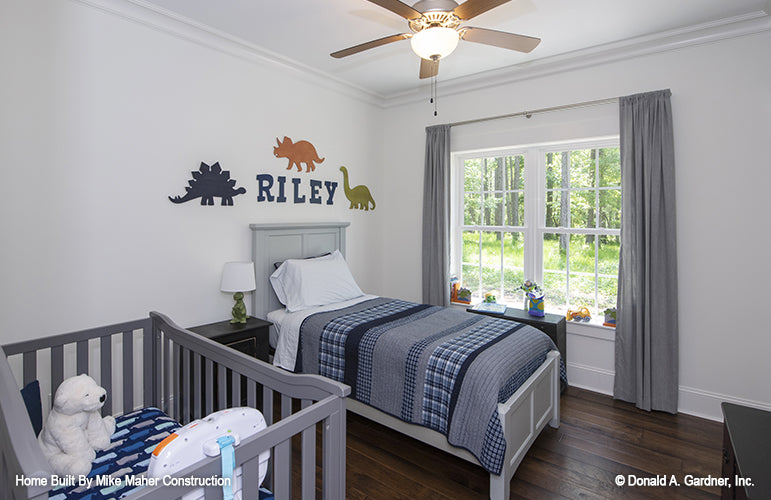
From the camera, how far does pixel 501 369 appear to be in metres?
2.08

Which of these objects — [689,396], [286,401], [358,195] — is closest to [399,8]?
[286,401]

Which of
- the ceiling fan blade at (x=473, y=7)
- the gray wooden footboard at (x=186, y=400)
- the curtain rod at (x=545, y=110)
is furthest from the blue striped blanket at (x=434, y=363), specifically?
the curtain rod at (x=545, y=110)

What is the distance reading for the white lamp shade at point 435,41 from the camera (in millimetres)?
1931

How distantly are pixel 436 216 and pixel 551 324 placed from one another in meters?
1.50

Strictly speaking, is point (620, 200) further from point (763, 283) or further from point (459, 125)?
point (459, 125)

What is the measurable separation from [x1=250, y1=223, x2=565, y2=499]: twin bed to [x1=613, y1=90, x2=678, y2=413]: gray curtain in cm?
68

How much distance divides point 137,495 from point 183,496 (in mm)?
141

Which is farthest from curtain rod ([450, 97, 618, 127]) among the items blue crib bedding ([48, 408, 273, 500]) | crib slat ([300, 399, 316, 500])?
blue crib bedding ([48, 408, 273, 500])

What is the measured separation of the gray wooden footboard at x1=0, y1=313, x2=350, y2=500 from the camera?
94cm

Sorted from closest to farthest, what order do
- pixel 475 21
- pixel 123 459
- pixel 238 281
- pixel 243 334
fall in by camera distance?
pixel 123 459, pixel 475 21, pixel 243 334, pixel 238 281

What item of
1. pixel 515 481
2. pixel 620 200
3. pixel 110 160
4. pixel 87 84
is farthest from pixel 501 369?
pixel 87 84

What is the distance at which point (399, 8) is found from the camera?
6.12 feet

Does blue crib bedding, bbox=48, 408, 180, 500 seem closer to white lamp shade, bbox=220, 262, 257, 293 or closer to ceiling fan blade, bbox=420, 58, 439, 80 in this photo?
white lamp shade, bbox=220, 262, 257, 293

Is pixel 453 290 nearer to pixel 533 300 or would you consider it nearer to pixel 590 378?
pixel 533 300
